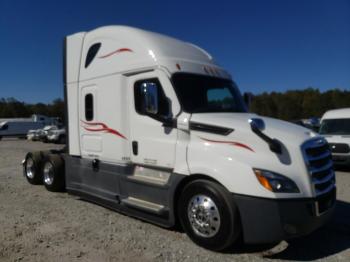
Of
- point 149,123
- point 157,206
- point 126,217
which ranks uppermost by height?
point 149,123

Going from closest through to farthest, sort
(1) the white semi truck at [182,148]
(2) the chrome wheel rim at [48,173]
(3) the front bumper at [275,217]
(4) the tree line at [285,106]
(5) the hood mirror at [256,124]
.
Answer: (3) the front bumper at [275,217] < (1) the white semi truck at [182,148] < (5) the hood mirror at [256,124] < (2) the chrome wheel rim at [48,173] < (4) the tree line at [285,106]

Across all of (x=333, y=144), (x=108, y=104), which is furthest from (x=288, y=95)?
(x=108, y=104)

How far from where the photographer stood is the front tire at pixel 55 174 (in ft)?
28.2

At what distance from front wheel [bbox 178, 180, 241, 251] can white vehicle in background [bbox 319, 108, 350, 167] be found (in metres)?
9.09

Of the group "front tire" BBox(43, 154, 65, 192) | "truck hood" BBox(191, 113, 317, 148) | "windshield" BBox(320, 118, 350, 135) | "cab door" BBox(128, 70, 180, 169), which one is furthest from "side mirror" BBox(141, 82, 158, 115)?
"windshield" BBox(320, 118, 350, 135)

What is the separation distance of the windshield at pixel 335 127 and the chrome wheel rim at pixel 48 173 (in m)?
10.0

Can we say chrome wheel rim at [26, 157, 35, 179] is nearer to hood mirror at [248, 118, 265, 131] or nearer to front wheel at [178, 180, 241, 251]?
front wheel at [178, 180, 241, 251]

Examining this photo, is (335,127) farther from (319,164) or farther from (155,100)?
(155,100)

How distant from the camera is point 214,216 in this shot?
15.8 feet

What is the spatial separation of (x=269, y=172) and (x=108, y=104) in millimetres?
3330

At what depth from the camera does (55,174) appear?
8570 mm

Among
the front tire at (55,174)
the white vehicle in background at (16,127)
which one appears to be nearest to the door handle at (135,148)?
the front tire at (55,174)

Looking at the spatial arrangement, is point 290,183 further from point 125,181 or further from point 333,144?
point 333,144

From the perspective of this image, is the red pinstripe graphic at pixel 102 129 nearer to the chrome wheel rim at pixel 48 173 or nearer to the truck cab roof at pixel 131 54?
the truck cab roof at pixel 131 54
